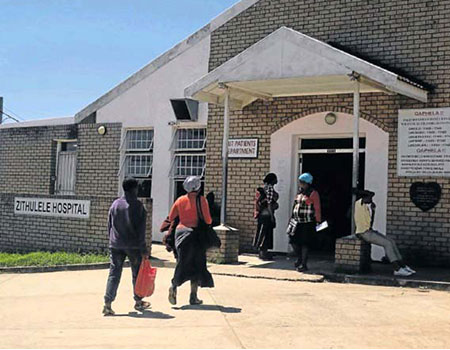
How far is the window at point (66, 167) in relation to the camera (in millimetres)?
16812

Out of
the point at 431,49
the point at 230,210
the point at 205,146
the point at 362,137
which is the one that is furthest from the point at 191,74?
the point at 431,49

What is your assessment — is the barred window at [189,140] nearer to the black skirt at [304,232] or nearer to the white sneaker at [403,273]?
the black skirt at [304,232]

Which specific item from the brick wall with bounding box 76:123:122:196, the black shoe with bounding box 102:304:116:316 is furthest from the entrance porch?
the black shoe with bounding box 102:304:116:316

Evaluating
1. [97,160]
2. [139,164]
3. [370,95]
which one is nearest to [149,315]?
[370,95]

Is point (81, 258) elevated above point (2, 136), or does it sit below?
below

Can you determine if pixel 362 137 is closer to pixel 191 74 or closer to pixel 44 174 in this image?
pixel 191 74

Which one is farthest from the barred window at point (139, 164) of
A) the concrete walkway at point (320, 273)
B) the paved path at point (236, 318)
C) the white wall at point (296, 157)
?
the paved path at point (236, 318)

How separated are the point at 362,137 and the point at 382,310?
17.4ft

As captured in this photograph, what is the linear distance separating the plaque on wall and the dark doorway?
2.11 m

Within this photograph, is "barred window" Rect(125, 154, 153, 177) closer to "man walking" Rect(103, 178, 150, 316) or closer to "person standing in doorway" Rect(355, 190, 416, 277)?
"person standing in doorway" Rect(355, 190, 416, 277)

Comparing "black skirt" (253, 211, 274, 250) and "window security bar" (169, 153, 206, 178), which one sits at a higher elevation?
"window security bar" (169, 153, 206, 178)

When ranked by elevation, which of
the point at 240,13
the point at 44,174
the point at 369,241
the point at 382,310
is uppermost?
the point at 240,13

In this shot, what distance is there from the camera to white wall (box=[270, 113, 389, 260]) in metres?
12.2

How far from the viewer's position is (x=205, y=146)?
14.8 meters
